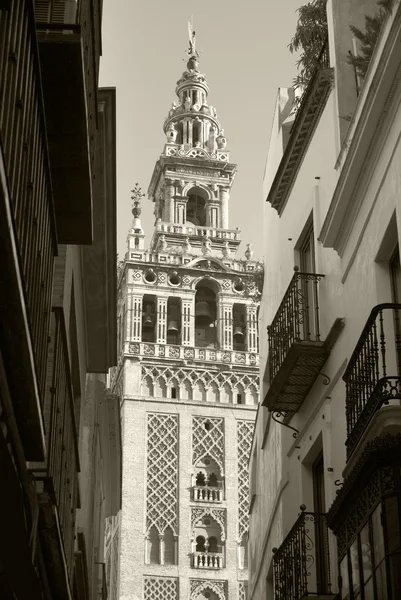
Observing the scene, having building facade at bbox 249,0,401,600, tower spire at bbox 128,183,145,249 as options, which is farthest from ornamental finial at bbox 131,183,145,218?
building facade at bbox 249,0,401,600

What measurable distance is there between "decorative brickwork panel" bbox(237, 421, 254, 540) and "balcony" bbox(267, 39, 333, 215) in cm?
3750

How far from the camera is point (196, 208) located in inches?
2493

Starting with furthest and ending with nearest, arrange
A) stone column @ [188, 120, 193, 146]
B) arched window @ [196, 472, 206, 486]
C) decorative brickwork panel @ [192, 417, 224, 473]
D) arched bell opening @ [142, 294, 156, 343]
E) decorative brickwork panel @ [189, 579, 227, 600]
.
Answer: stone column @ [188, 120, 193, 146] < arched bell opening @ [142, 294, 156, 343] < decorative brickwork panel @ [192, 417, 224, 473] < arched window @ [196, 472, 206, 486] < decorative brickwork panel @ [189, 579, 227, 600]

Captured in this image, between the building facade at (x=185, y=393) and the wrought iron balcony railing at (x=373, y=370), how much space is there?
39.8m

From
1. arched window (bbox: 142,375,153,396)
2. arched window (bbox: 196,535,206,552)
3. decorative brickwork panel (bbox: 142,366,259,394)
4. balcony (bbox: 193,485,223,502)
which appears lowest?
arched window (bbox: 196,535,206,552)

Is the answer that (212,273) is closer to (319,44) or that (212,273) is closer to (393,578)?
(319,44)

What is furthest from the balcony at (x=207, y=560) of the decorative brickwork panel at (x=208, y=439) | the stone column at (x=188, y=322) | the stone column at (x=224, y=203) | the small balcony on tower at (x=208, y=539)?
the stone column at (x=224, y=203)

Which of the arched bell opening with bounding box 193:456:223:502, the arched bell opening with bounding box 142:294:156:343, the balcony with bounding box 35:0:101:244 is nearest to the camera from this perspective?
the balcony with bounding box 35:0:101:244

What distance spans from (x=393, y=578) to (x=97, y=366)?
24.3 feet

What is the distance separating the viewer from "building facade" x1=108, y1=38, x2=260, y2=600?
52.2 m

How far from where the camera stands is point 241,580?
51906mm

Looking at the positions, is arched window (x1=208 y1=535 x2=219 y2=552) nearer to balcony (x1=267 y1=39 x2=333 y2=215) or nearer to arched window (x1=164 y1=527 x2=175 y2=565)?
Result: arched window (x1=164 y1=527 x2=175 y2=565)

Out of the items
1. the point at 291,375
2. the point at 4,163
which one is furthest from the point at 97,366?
the point at 4,163

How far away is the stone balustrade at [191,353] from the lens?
5584 centimetres
